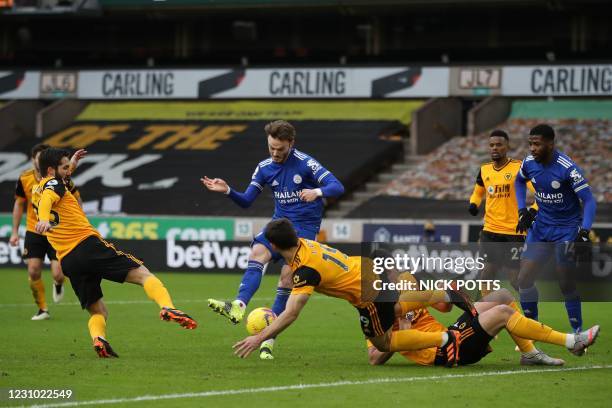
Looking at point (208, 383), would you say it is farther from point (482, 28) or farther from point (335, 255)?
point (482, 28)

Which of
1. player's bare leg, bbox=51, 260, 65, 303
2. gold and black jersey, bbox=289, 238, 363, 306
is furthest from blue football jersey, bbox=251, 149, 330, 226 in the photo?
player's bare leg, bbox=51, 260, 65, 303

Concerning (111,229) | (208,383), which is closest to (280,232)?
(208,383)

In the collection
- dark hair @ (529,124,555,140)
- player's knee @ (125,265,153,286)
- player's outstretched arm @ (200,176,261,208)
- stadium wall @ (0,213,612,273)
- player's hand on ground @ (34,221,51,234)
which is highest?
dark hair @ (529,124,555,140)

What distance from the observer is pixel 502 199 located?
13891mm

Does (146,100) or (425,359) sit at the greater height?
(146,100)

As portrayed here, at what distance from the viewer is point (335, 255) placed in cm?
994

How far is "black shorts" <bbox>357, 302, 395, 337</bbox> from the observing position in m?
9.90

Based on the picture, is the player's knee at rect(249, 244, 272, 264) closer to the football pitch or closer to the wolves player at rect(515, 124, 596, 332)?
the football pitch

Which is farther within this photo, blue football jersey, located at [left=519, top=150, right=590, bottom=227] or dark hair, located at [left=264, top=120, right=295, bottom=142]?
blue football jersey, located at [left=519, top=150, right=590, bottom=227]

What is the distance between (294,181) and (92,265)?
241 centimetres

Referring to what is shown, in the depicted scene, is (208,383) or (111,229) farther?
(111,229)

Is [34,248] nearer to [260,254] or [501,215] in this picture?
[260,254]

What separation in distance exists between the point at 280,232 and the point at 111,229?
938 inches

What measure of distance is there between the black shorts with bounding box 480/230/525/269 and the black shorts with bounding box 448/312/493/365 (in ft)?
12.4
